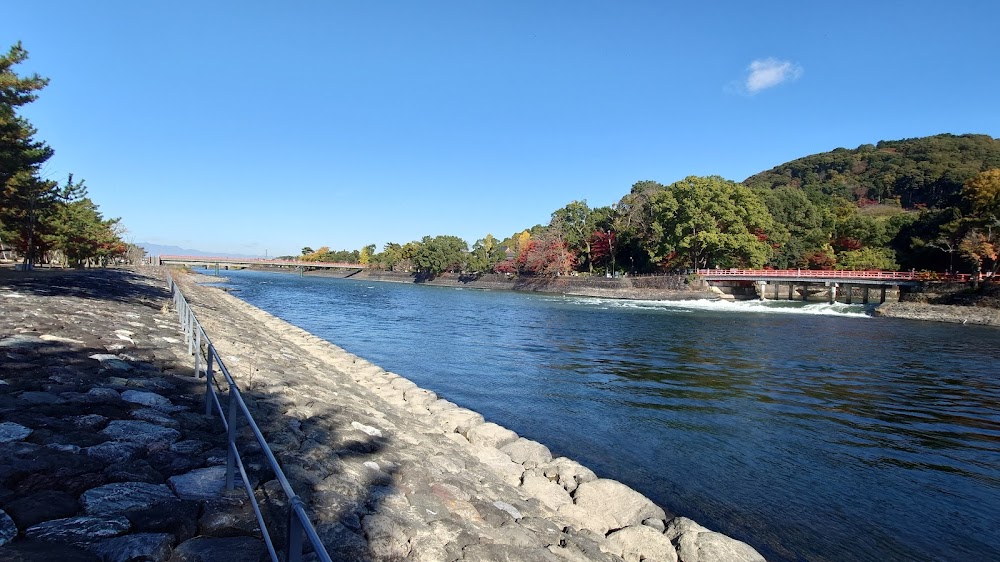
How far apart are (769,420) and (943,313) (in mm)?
33218

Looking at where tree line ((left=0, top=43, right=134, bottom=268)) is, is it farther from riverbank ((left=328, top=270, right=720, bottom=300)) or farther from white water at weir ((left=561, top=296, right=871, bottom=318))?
riverbank ((left=328, top=270, right=720, bottom=300))

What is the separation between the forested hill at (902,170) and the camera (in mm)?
81562

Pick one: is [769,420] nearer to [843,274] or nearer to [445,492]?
[445,492]

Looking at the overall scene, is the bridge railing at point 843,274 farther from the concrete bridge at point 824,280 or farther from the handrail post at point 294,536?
the handrail post at point 294,536

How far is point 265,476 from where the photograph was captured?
3871 mm

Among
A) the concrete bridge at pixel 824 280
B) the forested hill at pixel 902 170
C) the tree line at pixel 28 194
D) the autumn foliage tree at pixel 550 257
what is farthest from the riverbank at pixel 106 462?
the forested hill at pixel 902 170

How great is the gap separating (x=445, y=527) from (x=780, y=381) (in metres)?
12.4

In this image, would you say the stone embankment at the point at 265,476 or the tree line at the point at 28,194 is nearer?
the stone embankment at the point at 265,476

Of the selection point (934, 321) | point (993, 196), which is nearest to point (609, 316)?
point (934, 321)

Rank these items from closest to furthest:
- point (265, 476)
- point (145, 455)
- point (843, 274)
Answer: point (145, 455) < point (265, 476) < point (843, 274)

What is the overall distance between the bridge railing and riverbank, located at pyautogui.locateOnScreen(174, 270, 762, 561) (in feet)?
149

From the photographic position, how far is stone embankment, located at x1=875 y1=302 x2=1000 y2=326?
101ft

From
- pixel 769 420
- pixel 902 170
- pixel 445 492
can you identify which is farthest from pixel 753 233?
pixel 902 170

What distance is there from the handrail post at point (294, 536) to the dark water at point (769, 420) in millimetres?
5255
